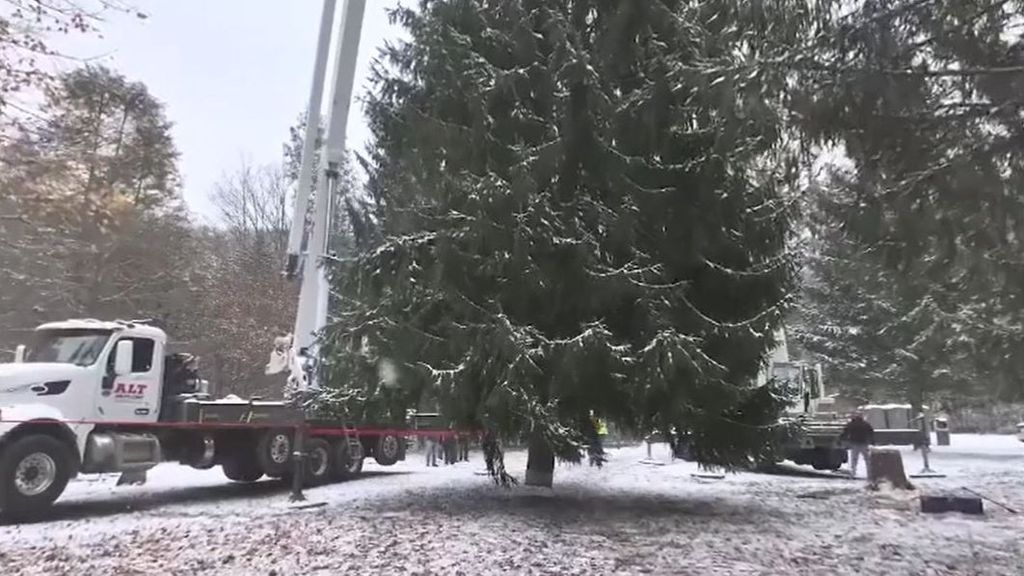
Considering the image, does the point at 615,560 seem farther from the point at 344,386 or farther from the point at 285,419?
the point at 285,419

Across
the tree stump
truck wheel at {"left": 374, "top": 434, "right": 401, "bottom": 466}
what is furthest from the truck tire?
the tree stump

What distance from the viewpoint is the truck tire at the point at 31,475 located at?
10258mm

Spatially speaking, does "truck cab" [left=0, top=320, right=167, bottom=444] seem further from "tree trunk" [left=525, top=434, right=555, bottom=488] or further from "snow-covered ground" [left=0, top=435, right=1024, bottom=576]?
"tree trunk" [left=525, top=434, right=555, bottom=488]

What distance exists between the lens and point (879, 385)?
30188 mm

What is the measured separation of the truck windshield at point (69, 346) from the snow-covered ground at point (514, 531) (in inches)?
80.6

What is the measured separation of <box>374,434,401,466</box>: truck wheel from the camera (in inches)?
673

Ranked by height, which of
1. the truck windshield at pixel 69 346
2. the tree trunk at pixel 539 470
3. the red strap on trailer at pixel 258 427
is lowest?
the tree trunk at pixel 539 470

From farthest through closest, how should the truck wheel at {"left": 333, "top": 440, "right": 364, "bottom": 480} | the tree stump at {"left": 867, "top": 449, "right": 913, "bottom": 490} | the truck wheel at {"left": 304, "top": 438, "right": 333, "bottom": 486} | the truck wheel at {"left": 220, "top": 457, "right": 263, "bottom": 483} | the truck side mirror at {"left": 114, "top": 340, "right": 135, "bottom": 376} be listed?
the truck wheel at {"left": 333, "top": 440, "right": 364, "bottom": 480}, the truck wheel at {"left": 304, "top": 438, "right": 333, "bottom": 486}, the tree stump at {"left": 867, "top": 449, "right": 913, "bottom": 490}, the truck wheel at {"left": 220, "top": 457, "right": 263, "bottom": 483}, the truck side mirror at {"left": 114, "top": 340, "right": 135, "bottom": 376}

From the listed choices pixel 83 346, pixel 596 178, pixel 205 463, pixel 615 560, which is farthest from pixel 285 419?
pixel 615 560

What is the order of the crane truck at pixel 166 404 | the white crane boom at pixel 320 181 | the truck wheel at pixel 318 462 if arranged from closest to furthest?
the crane truck at pixel 166 404 < the white crane boom at pixel 320 181 < the truck wheel at pixel 318 462

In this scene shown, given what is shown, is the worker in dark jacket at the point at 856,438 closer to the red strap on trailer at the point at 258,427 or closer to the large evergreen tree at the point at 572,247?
the large evergreen tree at the point at 572,247

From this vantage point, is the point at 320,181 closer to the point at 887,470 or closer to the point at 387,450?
the point at 387,450

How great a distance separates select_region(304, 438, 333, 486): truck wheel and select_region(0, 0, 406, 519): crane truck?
0.07 ft

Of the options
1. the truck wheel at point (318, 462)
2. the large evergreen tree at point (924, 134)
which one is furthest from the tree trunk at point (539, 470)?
the large evergreen tree at point (924, 134)
